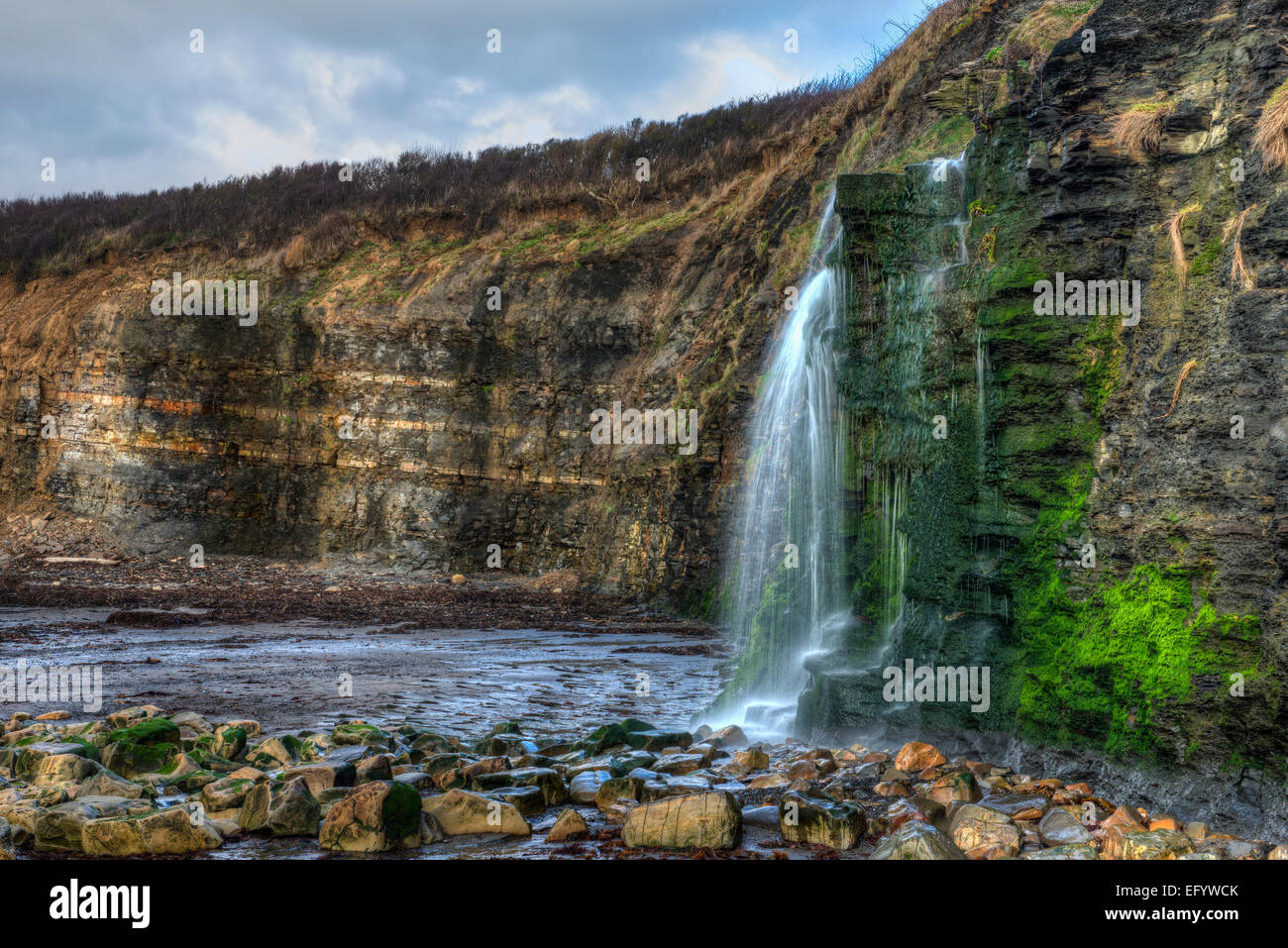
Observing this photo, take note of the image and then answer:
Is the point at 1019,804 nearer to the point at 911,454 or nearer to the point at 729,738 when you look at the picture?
the point at 729,738

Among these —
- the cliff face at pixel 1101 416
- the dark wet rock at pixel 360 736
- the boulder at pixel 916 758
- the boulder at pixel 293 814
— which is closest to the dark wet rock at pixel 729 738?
the cliff face at pixel 1101 416

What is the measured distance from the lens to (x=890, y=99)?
989 inches

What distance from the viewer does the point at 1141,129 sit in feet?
25.2

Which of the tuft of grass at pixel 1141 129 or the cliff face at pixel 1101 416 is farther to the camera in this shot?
the tuft of grass at pixel 1141 129

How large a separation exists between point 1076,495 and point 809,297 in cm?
979

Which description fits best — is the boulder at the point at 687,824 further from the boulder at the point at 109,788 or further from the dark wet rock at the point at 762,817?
the boulder at the point at 109,788

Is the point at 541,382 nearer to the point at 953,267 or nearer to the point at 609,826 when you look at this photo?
the point at 953,267

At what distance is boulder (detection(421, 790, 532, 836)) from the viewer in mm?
5984

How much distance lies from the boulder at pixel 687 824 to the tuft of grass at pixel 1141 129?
6331 millimetres

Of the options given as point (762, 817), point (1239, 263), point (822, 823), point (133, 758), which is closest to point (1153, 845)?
Answer: point (822, 823)

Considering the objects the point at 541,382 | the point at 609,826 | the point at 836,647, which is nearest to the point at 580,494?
the point at 541,382

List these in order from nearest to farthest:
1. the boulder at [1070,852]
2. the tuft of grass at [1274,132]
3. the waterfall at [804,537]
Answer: the boulder at [1070,852] → the tuft of grass at [1274,132] → the waterfall at [804,537]

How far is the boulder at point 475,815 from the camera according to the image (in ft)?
19.6

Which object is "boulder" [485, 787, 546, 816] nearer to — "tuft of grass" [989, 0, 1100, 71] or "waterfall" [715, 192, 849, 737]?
"waterfall" [715, 192, 849, 737]
